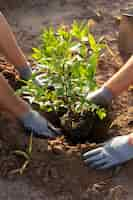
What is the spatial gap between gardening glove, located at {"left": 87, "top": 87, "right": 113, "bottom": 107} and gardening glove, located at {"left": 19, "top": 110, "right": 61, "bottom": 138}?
0.27m

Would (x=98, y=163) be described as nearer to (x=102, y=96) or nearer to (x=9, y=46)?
(x=102, y=96)

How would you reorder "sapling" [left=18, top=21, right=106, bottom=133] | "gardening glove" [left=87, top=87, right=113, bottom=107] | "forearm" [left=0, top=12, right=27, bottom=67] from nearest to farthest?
"sapling" [left=18, top=21, right=106, bottom=133] → "gardening glove" [left=87, top=87, right=113, bottom=107] → "forearm" [left=0, top=12, right=27, bottom=67]

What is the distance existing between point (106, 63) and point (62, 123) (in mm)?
704

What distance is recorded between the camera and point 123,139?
235 cm

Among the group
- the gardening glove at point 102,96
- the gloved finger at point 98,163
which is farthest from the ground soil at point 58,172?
the gardening glove at point 102,96

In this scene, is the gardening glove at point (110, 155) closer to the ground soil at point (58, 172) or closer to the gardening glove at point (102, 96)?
the ground soil at point (58, 172)

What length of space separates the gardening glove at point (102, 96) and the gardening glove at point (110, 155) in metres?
0.23

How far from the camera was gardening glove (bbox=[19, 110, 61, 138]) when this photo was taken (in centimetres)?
246

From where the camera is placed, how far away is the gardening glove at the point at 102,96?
2434 mm

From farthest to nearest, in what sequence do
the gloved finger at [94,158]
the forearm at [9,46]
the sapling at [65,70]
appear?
the forearm at [9,46]
the gloved finger at [94,158]
the sapling at [65,70]

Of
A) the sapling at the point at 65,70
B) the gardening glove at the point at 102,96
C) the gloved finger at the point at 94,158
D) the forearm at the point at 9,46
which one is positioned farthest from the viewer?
the forearm at the point at 9,46

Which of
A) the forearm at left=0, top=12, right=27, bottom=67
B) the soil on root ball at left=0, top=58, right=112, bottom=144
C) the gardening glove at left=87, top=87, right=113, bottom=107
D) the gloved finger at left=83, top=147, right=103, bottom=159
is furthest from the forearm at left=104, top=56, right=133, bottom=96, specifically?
the forearm at left=0, top=12, right=27, bottom=67

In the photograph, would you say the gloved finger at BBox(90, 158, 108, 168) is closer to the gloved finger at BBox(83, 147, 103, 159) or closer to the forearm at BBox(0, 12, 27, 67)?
the gloved finger at BBox(83, 147, 103, 159)

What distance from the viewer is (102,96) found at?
8.02 feet
